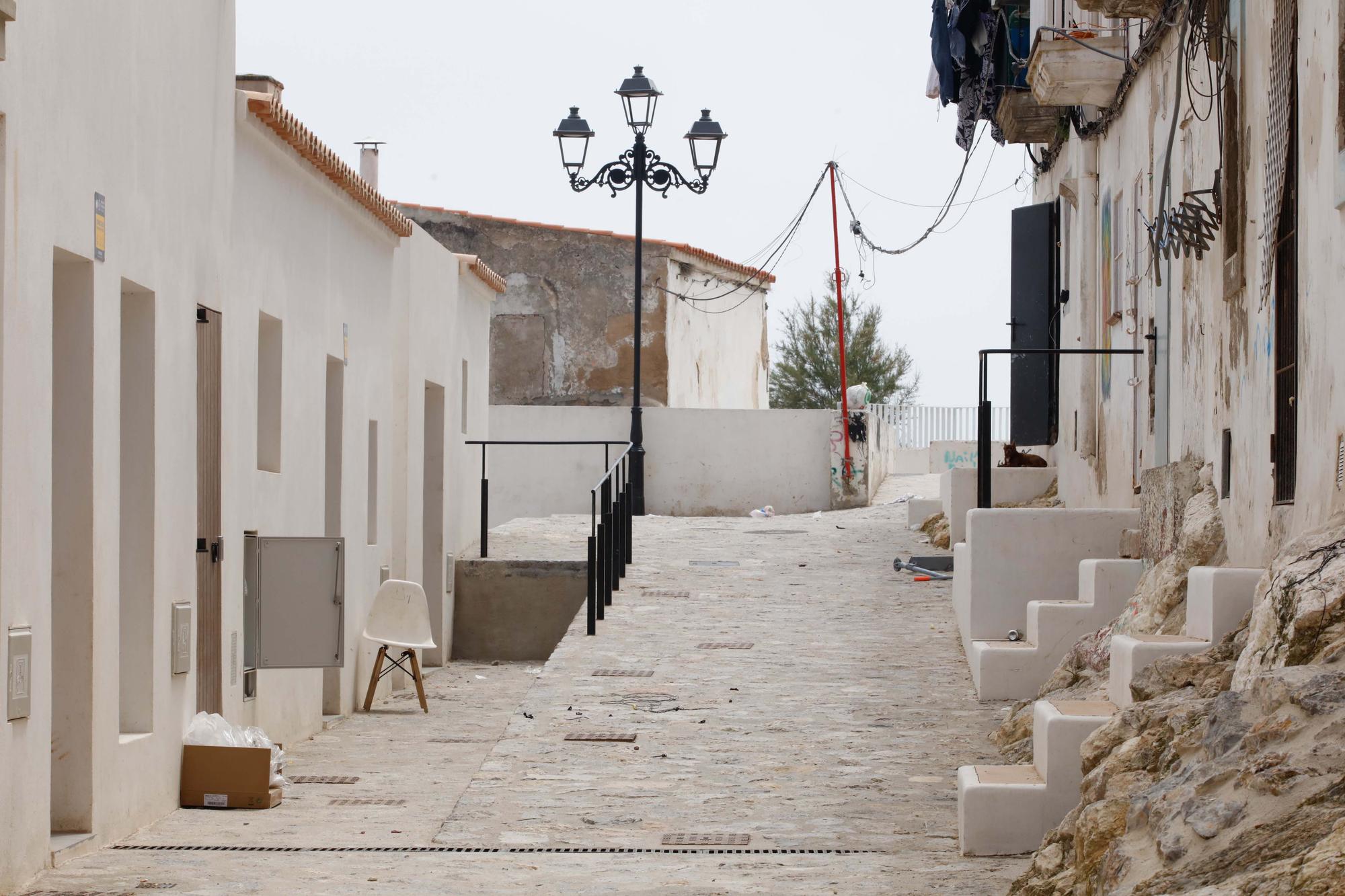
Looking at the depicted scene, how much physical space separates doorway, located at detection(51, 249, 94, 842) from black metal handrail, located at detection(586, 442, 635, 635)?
4.83 m

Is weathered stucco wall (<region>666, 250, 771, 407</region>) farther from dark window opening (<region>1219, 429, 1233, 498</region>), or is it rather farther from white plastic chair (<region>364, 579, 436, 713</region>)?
dark window opening (<region>1219, 429, 1233, 498</region>)

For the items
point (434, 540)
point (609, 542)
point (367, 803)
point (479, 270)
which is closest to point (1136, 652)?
point (367, 803)

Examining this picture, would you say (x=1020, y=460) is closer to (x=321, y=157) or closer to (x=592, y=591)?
(x=592, y=591)

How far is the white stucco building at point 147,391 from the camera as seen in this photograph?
20.9ft

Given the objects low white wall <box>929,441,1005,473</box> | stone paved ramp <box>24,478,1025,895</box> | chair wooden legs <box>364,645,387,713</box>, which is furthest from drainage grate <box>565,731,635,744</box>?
low white wall <box>929,441,1005,473</box>

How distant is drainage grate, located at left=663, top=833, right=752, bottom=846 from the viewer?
6.99 metres

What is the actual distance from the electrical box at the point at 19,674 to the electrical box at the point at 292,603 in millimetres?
3604

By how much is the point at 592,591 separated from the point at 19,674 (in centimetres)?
610

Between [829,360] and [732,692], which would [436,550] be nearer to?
[732,692]

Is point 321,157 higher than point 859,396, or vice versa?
point 321,157

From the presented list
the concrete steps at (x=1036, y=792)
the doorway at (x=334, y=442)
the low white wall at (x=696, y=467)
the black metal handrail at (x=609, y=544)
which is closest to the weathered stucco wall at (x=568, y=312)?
the low white wall at (x=696, y=467)

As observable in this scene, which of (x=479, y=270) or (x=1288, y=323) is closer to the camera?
(x=1288, y=323)

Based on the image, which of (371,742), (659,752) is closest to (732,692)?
(659,752)

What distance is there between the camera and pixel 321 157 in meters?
11.0
